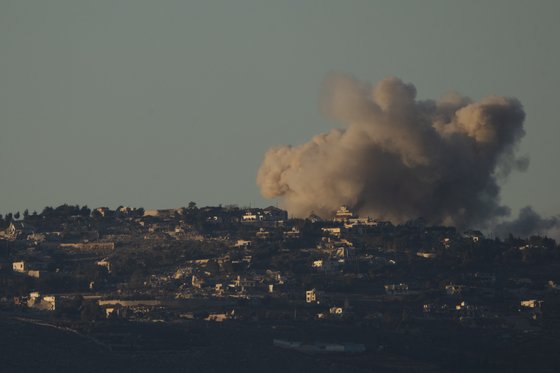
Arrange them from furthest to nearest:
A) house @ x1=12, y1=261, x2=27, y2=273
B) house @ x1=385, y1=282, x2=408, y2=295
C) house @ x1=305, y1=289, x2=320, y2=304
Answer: house @ x1=12, y1=261, x2=27, y2=273, house @ x1=385, y1=282, x2=408, y2=295, house @ x1=305, y1=289, x2=320, y2=304

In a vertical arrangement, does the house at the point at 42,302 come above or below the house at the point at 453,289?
below

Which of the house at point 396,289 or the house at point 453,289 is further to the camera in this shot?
the house at point 453,289

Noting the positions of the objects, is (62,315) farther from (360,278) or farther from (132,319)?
(360,278)

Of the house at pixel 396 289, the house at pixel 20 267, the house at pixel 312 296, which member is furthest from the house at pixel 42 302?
the house at pixel 396 289

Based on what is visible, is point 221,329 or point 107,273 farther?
point 107,273

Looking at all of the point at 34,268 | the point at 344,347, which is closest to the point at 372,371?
the point at 344,347

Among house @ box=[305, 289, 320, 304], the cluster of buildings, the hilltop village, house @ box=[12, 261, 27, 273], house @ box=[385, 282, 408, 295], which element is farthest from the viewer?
house @ box=[12, 261, 27, 273]

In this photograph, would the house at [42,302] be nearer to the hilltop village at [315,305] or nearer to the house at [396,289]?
the hilltop village at [315,305]

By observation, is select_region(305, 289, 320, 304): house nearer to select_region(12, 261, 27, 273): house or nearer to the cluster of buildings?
the cluster of buildings

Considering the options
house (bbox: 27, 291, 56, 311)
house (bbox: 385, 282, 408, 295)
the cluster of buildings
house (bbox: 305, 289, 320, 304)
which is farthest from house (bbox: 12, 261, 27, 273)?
house (bbox: 385, 282, 408, 295)

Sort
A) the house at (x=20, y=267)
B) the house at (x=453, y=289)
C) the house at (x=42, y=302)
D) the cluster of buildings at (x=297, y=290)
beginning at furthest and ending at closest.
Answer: the house at (x=20, y=267) → the house at (x=453, y=289) → the house at (x=42, y=302) → the cluster of buildings at (x=297, y=290)

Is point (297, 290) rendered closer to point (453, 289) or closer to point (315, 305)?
point (315, 305)
